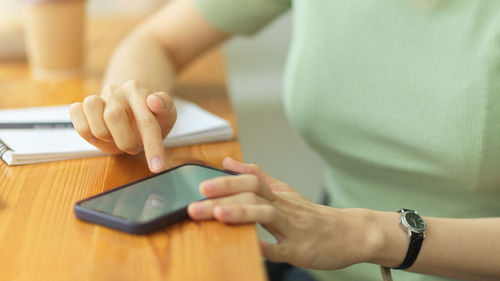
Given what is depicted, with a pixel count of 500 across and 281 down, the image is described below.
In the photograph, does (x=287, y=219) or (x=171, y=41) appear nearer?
(x=287, y=219)

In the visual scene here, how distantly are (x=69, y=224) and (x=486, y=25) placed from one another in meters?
0.55

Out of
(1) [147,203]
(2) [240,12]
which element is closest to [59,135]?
(1) [147,203]

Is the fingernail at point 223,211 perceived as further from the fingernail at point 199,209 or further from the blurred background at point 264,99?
the blurred background at point 264,99

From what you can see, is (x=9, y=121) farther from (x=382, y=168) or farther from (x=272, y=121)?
(x=272, y=121)

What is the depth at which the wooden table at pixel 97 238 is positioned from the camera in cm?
41

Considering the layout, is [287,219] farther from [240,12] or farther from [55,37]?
[55,37]

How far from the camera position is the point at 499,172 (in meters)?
0.70

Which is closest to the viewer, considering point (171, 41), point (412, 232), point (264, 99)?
point (412, 232)

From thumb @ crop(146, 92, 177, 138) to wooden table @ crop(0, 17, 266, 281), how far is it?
41mm

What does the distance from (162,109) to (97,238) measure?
20 centimetres

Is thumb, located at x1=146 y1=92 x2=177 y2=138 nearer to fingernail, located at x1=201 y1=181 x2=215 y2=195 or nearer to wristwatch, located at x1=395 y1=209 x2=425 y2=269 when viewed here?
fingernail, located at x1=201 y1=181 x2=215 y2=195

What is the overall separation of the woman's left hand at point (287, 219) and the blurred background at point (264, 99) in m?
1.16

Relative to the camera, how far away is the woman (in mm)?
521

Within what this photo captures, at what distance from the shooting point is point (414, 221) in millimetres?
570
